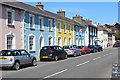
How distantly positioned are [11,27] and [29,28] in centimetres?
376

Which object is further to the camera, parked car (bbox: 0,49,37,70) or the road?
parked car (bbox: 0,49,37,70)

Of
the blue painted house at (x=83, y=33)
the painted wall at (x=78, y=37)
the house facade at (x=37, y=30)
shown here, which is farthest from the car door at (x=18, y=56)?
the blue painted house at (x=83, y=33)

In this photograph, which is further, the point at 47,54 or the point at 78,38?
→ the point at 78,38

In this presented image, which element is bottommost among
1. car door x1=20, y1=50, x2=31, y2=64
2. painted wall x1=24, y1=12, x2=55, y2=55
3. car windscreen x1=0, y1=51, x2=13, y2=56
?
car door x1=20, y1=50, x2=31, y2=64

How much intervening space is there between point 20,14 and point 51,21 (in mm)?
8462

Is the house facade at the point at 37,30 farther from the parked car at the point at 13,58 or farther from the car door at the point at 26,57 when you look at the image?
the parked car at the point at 13,58

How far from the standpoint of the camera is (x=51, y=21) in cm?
2989

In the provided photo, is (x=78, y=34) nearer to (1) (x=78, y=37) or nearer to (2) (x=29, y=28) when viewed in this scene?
(1) (x=78, y=37)

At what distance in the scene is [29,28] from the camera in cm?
2391

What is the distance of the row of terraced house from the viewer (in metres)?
19.6

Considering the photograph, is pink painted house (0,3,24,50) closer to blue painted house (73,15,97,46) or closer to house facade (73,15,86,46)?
house facade (73,15,86,46)

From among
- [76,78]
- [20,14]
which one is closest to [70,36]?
[20,14]

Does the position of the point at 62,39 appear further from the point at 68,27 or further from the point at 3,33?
the point at 3,33

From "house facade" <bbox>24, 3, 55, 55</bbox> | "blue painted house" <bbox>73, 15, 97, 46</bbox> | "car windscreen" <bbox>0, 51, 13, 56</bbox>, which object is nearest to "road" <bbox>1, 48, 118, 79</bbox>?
"car windscreen" <bbox>0, 51, 13, 56</bbox>
